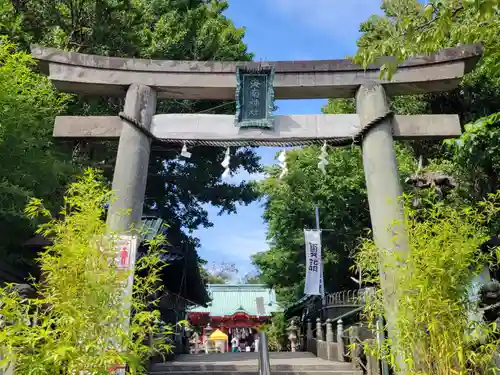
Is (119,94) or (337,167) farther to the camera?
(337,167)

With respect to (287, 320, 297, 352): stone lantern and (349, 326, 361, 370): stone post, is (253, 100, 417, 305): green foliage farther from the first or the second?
(349, 326, 361, 370): stone post

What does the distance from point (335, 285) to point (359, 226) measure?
9.93 ft

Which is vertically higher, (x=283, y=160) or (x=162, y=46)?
(x=162, y=46)

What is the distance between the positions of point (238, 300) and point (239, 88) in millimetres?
27242

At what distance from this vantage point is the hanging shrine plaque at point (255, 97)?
7086 mm

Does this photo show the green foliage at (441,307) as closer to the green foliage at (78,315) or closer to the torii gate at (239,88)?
the green foliage at (78,315)

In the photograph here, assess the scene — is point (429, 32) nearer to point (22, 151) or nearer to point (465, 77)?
point (22, 151)

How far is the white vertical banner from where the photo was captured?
14.3 m

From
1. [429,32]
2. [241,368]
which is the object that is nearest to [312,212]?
[241,368]

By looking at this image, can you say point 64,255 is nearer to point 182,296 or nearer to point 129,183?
point 129,183

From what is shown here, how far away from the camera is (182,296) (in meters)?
15.2

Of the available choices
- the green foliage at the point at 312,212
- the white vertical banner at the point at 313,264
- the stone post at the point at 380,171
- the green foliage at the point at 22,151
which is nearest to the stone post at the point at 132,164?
the green foliage at the point at 22,151

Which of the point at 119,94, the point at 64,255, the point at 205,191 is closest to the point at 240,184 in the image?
the point at 205,191

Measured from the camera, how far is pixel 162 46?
40.6 ft
